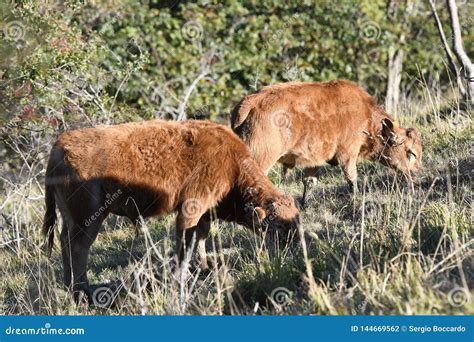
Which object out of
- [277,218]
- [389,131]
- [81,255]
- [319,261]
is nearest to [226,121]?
[389,131]

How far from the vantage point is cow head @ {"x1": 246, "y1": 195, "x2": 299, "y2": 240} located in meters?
7.96

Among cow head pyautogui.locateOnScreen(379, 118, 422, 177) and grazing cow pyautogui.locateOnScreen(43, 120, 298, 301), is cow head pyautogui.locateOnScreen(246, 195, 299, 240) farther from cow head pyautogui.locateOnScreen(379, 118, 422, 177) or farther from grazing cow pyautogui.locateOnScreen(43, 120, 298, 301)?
cow head pyautogui.locateOnScreen(379, 118, 422, 177)

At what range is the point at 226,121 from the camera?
16.2m

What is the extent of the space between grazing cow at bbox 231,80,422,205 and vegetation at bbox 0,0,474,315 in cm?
36

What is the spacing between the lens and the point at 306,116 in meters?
10.1

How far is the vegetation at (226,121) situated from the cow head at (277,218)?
25 cm

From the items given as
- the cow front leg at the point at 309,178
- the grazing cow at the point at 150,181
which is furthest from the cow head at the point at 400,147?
the grazing cow at the point at 150,181

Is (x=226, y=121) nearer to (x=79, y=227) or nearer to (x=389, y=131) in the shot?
(x=389, y=131)

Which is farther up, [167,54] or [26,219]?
[167,54]

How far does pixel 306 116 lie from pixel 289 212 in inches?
92.9

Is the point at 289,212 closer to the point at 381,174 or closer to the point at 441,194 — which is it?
the point at 441,194

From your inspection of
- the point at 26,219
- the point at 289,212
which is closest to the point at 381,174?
the point at 289,212

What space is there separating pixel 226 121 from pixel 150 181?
313 inches

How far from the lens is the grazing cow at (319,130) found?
31.7ft
